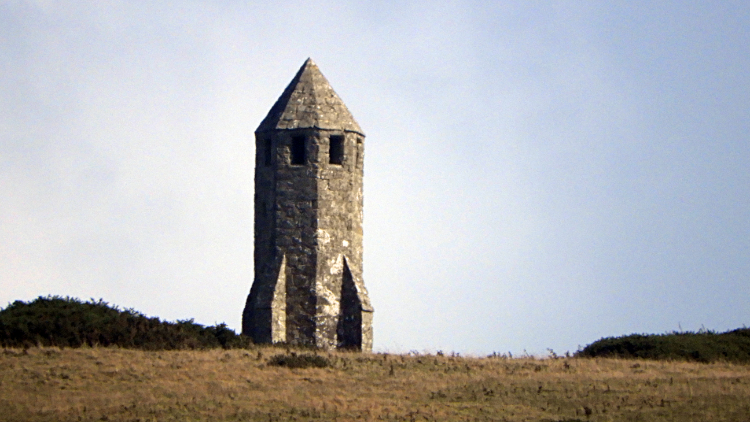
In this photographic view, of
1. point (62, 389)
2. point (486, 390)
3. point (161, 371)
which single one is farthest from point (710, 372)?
point (62, 389)

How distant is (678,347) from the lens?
38.4m

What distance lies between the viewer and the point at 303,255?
41812mm

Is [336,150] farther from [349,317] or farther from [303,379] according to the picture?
[303,379]

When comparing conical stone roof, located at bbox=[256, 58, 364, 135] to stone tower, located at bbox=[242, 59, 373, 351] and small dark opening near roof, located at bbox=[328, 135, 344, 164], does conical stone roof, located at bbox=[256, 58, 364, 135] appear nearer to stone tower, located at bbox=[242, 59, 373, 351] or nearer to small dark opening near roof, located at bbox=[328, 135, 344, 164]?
stone tower, located at bbox=[242, 59, 373, 351]

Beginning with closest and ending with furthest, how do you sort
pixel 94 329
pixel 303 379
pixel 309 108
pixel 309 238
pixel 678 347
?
pixel 303 379 < pixel 94 329 < pixel 678 347 < pixel 309 238 < pixel 309 108

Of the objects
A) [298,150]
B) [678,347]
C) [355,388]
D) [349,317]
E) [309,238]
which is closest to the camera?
[355,388]

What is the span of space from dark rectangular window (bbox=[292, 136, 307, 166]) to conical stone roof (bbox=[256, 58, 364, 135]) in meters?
0.53

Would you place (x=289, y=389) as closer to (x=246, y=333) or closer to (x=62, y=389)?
(x=62, y=389)

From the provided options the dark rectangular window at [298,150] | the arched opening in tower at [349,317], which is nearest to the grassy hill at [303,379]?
the arched opening in tower at [349,317]

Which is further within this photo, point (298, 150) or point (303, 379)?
point (298, 150)

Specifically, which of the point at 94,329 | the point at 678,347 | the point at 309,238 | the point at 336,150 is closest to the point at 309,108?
the point at 336,150

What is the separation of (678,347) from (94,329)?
55.6 ft

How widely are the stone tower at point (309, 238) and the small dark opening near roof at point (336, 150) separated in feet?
0.11

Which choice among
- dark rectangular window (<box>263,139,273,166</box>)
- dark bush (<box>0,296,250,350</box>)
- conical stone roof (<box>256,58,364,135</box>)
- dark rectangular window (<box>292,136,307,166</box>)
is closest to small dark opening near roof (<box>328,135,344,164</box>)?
conical stone roof (<box>256,58,364,135</box>)
